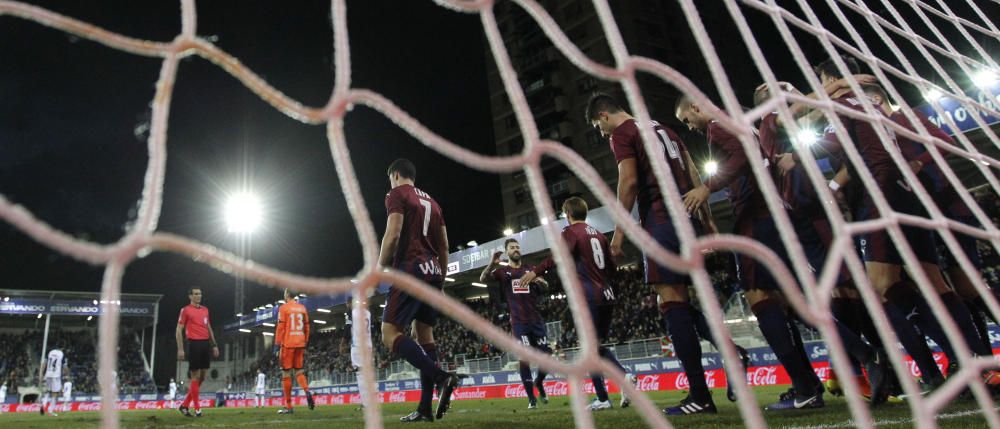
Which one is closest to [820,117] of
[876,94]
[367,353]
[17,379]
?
[876,94]

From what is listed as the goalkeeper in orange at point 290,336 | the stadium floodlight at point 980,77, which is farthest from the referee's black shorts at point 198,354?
the stadium floodlight at point 980,77

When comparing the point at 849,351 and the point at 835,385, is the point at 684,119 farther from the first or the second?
the point at 835,385

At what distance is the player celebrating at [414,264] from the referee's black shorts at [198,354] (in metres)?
4.57

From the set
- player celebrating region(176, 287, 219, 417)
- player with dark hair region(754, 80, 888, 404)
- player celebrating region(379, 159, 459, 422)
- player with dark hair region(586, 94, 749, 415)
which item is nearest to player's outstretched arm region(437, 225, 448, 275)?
player celebrating region(379, 159, 459, 422)

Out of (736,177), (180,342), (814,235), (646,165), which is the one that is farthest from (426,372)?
(180,342)

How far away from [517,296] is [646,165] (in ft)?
11.1

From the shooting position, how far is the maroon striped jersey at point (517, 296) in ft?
20.6

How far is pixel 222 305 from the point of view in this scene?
153ft

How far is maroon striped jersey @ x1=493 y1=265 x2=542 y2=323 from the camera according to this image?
629 cm

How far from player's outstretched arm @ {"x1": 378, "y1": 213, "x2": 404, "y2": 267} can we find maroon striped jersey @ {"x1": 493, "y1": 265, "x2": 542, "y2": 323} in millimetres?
2674

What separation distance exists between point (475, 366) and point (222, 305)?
1474 inches

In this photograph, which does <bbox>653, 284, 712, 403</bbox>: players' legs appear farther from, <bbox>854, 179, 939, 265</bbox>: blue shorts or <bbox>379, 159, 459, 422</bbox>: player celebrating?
<bbox>379, 159, 459, 422</bbox>: player celebrating

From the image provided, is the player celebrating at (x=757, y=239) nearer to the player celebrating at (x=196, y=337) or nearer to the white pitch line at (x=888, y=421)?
the white pitch line at (x=888, y=421)

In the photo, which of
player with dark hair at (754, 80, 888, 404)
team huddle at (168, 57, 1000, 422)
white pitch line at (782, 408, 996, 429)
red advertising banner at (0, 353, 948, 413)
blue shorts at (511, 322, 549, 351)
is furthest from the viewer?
red advertising banner at (0, 353, 948, 413)
